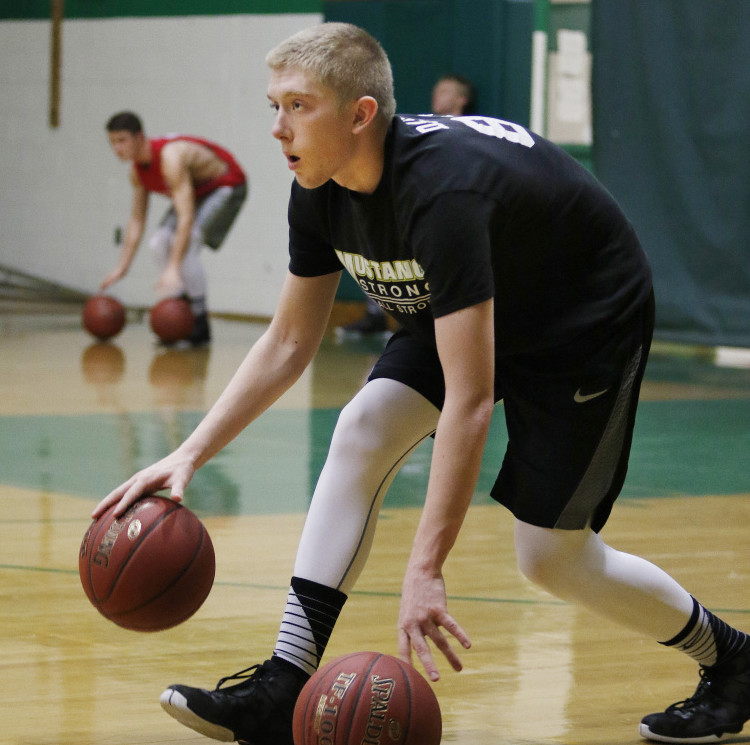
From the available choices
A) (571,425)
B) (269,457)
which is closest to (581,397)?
(571,425)

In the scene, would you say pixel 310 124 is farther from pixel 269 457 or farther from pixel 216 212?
pixel 216 212

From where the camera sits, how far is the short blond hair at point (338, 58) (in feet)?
8.12

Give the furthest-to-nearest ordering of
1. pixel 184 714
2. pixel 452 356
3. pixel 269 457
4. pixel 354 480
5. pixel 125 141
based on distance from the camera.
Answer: pixel 125 141 → pixel 269 457 → pixel 354 480 → pixel 184 714 → pixel 452 356

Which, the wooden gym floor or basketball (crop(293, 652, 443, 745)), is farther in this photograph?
the wooden gym floor

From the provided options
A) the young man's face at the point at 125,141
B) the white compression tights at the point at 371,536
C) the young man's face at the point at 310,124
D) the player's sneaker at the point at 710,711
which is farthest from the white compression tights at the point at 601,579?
the young man's face at the point at 125,141

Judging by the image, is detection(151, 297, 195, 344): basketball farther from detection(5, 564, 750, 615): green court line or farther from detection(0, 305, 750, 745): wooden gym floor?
detection(5, 564, 750, 615): green court line

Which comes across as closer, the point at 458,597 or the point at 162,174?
the point at 458,597

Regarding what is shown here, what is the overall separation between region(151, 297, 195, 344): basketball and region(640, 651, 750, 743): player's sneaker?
773cm

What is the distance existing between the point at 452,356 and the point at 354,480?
54 centimetres

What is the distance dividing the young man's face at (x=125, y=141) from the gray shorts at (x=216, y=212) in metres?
0.70

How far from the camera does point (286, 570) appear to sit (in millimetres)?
4211

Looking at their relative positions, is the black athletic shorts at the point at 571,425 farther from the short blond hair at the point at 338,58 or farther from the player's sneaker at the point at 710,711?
the short blond hair at the point at 338,58

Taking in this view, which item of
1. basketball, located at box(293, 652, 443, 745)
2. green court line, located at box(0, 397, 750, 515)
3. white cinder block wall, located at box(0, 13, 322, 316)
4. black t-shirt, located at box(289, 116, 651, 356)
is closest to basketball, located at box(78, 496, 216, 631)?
basketball, located at box(293, 652, 443, 745)

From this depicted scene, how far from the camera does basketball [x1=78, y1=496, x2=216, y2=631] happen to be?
280cm
